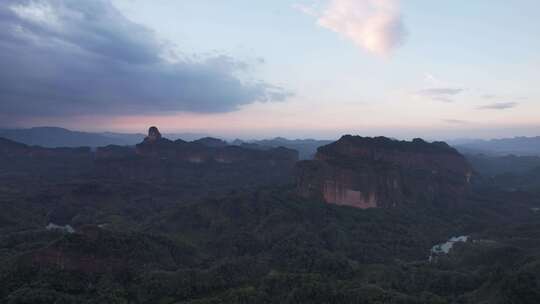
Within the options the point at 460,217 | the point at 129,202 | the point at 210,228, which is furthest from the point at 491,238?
the point at 129,202

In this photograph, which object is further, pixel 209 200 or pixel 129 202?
pixel 129 202

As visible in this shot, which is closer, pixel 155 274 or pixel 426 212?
pixel 155 274

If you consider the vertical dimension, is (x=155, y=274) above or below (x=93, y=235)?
below

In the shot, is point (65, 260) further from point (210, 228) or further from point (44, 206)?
point (44, 206)

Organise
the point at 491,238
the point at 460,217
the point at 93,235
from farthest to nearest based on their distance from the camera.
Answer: the point at 460,217 → the point at 491,238 → the point at 93,235

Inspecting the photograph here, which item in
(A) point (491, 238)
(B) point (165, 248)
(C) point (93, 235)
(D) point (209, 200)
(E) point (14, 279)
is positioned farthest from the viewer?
(D) point (209, 200)

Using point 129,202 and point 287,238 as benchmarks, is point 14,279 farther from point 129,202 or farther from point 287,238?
point 129,202

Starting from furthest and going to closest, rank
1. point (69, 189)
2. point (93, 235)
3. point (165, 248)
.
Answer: point (69, 189) → point (165, 248) → point (93, 235)

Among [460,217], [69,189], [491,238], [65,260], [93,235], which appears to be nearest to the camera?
[65,260]

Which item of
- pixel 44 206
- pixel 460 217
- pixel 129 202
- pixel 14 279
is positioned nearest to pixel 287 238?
pixel 14 279
